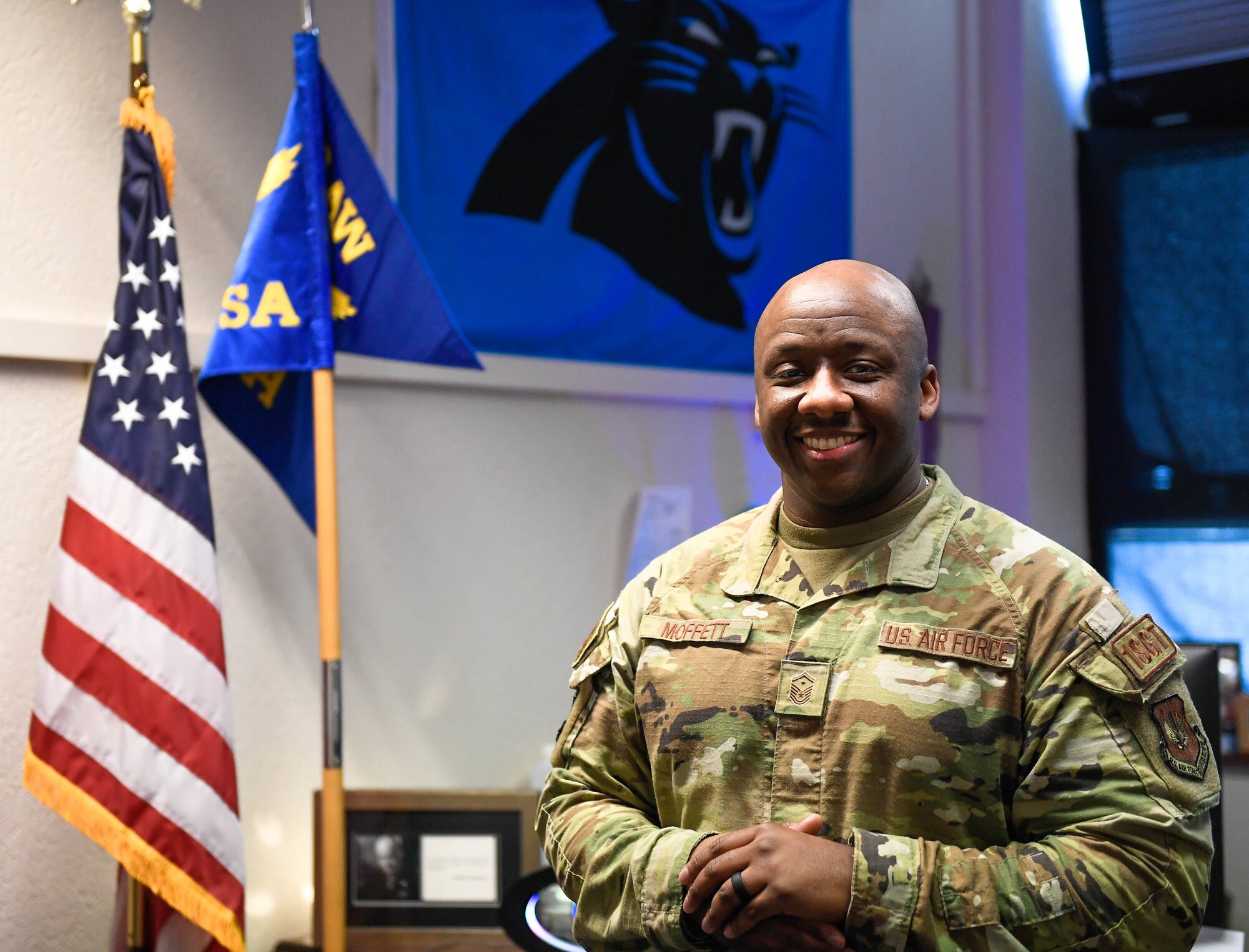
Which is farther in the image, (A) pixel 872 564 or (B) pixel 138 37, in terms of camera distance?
(B) pixel 138 37

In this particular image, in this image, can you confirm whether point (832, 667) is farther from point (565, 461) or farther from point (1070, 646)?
point (565, 461)

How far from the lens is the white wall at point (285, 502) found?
6.73ft

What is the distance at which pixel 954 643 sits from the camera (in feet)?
3.69

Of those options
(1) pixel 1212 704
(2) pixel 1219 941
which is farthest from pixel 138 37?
(2) pixel 1219 941

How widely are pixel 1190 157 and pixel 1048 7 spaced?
26.1 inches

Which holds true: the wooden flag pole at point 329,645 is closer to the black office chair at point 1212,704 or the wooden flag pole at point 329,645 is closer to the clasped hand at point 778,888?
the clasped hand at point 778,888

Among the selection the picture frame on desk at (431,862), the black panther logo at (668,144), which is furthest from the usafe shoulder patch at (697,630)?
the black panther logo at (668,144)

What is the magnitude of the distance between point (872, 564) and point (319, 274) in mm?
1233

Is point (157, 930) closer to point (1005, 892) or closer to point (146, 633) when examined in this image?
point (146, 633)

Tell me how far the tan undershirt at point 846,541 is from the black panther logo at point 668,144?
158 centimetres

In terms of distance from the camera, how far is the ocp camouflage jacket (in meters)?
1.04

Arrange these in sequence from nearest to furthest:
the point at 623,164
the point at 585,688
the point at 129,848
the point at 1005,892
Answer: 1. the point at 1005,892
2. the point at 585,688
3. the point at 129,848
4. the point at 623,164

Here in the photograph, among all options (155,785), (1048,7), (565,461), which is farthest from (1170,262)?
(155,785)

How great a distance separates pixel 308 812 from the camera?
7.77 feet
